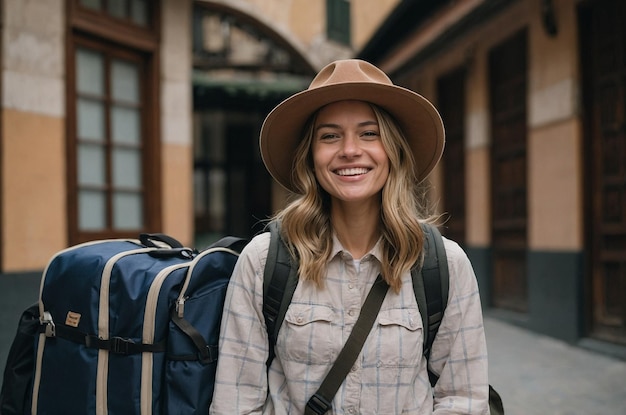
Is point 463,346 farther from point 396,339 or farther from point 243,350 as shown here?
point 243,350

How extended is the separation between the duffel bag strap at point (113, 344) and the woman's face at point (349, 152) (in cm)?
77

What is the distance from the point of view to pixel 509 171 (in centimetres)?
752

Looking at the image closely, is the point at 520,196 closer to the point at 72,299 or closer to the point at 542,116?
the point at 542,116

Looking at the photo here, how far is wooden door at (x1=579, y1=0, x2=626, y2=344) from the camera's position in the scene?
18.1 feet

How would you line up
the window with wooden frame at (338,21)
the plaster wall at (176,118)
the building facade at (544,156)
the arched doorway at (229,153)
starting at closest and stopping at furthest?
the building facade at (544,156) < the plaster wall at (176,118) < the window with wooden frame at (338,21) < the arched doorway at (229,153)

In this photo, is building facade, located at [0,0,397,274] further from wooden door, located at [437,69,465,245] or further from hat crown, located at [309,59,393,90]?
wooden door, located at [437,69,465,245]

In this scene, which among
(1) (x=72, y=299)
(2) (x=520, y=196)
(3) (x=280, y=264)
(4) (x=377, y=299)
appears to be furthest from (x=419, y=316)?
(2) (x=520, y=196)

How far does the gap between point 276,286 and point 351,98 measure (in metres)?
0.65

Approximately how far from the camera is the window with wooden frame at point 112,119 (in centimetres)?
542

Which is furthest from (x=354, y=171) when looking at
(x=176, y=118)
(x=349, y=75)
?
(x=176, y=118)

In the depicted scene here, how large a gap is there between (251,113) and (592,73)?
934 centimetres

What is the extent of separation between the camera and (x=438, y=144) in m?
2.06

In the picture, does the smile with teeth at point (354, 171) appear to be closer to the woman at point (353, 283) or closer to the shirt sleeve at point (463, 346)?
the woman at point (353, 283)

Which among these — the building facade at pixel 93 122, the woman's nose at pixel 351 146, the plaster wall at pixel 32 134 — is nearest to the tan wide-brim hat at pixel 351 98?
the woman's nose at pixel 351 146
